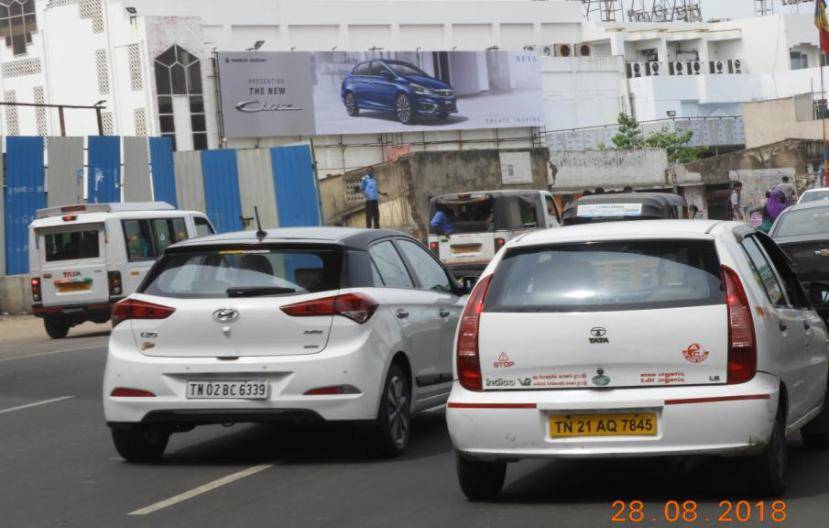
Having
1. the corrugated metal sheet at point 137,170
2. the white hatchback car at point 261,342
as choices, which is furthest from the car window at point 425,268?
the corrugated metal sheet at point 137,170

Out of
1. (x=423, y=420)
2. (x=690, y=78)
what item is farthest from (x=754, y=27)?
(x=423, y=420)

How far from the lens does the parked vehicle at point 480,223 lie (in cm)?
2991

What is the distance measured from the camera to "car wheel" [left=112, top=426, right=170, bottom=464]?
33.8 feet

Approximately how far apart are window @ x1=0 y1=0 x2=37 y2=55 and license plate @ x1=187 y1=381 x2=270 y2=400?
87200 mm

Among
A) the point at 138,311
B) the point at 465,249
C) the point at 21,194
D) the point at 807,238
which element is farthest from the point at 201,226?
the point at 138,311

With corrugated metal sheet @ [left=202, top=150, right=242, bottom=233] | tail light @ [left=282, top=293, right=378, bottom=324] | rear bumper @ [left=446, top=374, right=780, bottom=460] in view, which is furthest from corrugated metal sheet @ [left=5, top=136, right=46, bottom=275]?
rear bumper @ [left=446, top=374, right=780, bottom=460]

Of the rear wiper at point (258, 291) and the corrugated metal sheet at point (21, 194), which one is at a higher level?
the corrugated metal sheet at point (21, 194)

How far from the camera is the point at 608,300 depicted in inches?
312

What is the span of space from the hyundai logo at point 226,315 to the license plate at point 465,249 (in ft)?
66.2

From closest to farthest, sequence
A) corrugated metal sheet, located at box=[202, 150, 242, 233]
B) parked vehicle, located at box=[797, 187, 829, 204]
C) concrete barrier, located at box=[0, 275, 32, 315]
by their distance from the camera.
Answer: parked vehicle, located at box=[797, 187, 829, 204]
concrete barrier, located at box=[0, 275, 32, 315]
corrugated metal sheet, located at box=[202, 150, 242, 233]

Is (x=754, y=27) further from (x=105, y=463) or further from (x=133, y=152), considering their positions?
(x=105, y=463)

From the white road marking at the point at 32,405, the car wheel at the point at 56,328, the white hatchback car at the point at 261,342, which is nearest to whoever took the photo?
the white hatchback car at the point at 261,342

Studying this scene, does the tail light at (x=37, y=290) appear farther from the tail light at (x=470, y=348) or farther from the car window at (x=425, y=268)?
the tail light at (x=470, y=348)
